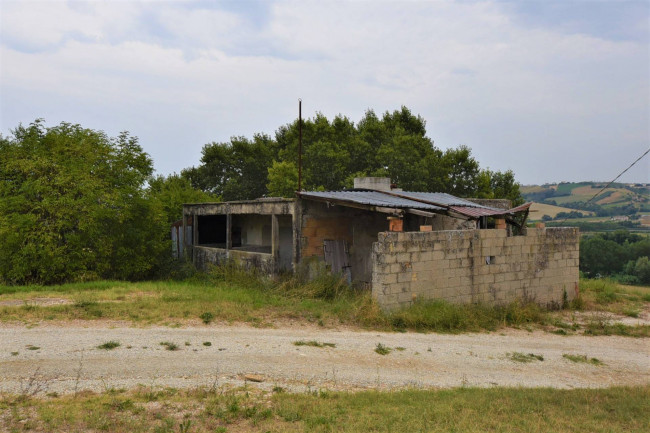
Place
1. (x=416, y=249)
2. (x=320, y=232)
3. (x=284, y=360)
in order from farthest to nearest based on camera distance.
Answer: (x=320, y=232) < (x=416, y=249) < (x=284, y=360)

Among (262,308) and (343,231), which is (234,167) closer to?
(343,231)

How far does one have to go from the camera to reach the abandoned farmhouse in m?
9.73

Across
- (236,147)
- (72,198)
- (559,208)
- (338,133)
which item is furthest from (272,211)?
(559,208)

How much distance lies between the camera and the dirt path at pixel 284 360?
5766 mm

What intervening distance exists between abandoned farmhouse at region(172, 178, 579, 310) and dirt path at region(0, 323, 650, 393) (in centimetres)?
165

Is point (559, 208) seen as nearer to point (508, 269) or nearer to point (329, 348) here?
point (508, 269)

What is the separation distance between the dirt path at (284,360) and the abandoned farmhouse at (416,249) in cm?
165

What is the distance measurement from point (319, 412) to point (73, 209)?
10.8 m

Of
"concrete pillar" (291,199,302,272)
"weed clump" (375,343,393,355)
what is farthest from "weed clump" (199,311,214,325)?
"concrete pillar" (291,199,302,272)

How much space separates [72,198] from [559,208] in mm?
57290

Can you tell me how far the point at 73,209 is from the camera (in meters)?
12.9

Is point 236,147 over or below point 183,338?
over

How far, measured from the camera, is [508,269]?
37.8ft

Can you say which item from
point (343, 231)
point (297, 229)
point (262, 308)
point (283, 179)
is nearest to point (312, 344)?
point (262, 308)
